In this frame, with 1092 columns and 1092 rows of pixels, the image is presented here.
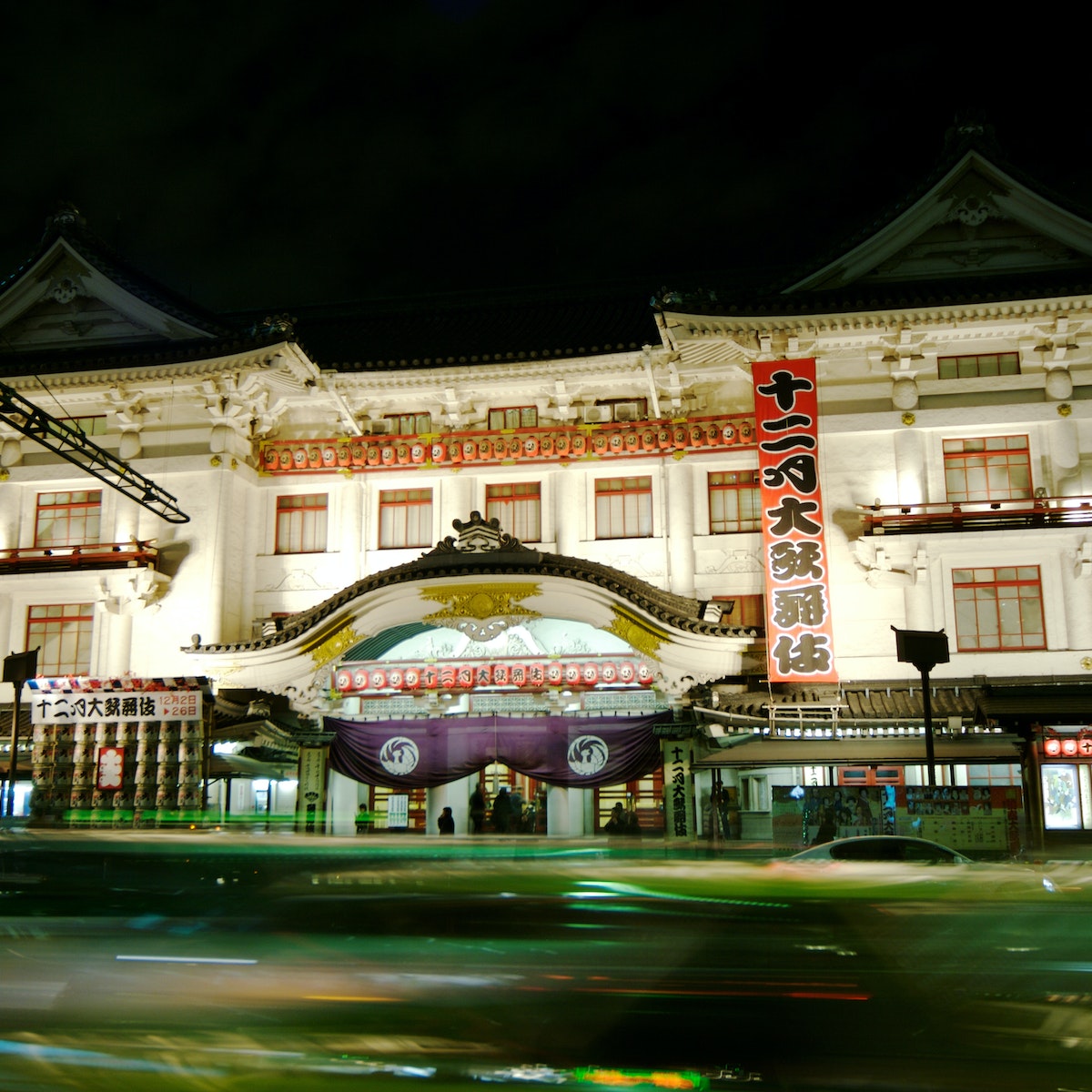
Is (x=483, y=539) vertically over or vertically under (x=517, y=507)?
under

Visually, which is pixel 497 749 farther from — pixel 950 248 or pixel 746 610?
pixel 950 248

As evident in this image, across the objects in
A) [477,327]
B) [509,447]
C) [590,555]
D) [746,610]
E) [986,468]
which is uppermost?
[477,327]

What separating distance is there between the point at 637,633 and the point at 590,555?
133 inches

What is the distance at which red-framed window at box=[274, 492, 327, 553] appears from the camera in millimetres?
25359

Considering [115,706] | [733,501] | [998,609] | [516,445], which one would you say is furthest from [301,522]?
[998,609]

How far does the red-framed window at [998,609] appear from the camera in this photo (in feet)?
71.5

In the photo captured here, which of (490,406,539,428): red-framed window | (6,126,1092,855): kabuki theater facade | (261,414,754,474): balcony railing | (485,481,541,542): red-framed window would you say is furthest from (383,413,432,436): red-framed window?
(485,481,541,542): red-framed window

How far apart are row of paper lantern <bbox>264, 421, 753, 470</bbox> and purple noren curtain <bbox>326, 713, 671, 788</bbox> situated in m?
6.06

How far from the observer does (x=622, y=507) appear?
961 inches

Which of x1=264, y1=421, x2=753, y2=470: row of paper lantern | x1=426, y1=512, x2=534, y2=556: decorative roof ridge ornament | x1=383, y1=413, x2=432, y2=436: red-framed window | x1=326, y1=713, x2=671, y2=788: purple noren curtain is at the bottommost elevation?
x1=326, y1=713, x2=671, y2=788: purple noren curtain

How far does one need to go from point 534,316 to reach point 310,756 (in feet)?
43.4

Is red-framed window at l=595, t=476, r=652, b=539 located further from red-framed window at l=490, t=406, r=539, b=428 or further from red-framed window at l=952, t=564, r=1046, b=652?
red-framed window at l=952, t=564, r=1046, b=652

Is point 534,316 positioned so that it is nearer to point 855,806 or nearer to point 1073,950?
point 855,806

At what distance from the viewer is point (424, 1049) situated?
17.9 feet
